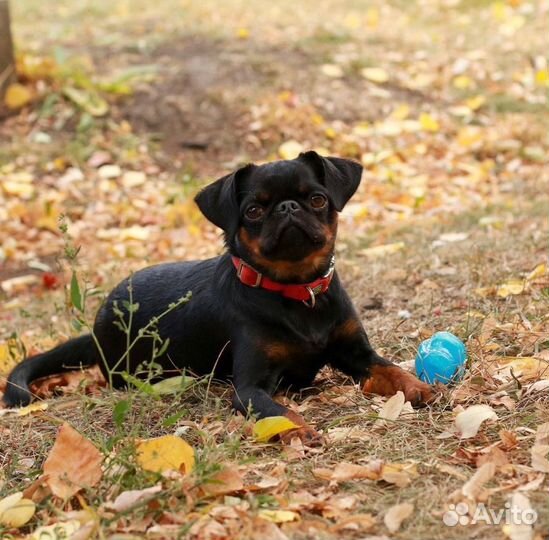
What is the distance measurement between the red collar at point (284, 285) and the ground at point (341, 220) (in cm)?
44

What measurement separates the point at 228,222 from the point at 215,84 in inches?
247

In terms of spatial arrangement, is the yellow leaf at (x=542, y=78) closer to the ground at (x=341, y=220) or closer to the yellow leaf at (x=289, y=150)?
the ground at (x=341, y=220)

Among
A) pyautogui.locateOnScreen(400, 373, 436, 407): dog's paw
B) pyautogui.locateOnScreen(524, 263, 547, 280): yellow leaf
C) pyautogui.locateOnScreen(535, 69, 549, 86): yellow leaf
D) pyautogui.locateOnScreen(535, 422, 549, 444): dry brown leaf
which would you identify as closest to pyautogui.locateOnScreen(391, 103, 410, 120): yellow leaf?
pyautogui.locateOnScreen(535, 69, 549, 86): yellow leaf

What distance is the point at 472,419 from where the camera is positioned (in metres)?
3.51

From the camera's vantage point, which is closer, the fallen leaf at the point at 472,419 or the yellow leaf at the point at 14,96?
the fallen leaf at the point at 472,419

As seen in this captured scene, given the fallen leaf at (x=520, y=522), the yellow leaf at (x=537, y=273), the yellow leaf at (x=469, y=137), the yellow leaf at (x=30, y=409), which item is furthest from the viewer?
the yellow leaf at (x=469, y=137)

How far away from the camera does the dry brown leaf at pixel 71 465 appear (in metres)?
3.21

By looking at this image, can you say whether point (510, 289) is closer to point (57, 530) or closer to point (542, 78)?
point (57, 530)

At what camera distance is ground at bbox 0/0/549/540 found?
3.15 metres

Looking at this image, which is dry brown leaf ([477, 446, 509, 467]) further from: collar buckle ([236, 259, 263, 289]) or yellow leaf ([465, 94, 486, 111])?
yellow leaf ([465, 94, 486, 111])

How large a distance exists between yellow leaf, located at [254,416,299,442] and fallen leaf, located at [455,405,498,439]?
23.3 inches

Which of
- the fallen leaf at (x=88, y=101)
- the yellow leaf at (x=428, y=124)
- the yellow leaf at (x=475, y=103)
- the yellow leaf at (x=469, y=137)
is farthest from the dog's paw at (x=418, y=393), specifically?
the yellow leaf at (x=475, y=103)

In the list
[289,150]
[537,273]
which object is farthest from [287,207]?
[289,150]

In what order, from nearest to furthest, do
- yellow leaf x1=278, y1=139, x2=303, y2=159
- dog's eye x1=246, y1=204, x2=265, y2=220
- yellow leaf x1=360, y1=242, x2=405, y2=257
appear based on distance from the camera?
1. dog's eye x1=246, y1=204, x2=265, y2=220
2. yellow leaf x1=360, y1=242, x2=405, y2=257
3. yellow leaf x1=278, y1=139, x2=303, y2=159
